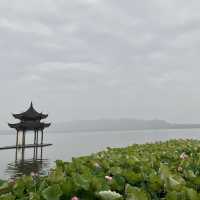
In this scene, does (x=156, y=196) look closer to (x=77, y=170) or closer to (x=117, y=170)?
(x=117, y=170)

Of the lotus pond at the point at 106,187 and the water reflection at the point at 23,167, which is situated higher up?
the lotus pond at the point at 106,187

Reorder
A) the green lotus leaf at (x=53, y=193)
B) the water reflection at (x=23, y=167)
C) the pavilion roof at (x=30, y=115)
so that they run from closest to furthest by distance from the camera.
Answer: the green lotus leaf at (x=53, y=193)
the water reflection at (x=23, y=167)
the pavilion roof at (x=30, y=115)

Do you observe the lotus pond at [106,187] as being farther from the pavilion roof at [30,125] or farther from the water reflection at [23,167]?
the pavilion roof at [30,125]

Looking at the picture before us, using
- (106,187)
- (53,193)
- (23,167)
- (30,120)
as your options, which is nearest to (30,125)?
(30,120)

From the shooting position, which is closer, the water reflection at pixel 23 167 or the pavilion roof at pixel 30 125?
the water reflection at pixel 23 167

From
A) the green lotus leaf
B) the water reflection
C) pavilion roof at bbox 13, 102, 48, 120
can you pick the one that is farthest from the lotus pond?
pavilion roof at bbox 13, 102, 48, 120

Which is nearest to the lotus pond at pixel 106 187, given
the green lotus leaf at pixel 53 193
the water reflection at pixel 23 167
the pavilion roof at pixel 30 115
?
the green lotus leaf at pixel 53 193

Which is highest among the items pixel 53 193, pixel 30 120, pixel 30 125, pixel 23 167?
pixel 30 120

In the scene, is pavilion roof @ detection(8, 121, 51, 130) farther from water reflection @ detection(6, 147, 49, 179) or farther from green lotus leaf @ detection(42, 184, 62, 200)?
green lotus leaf @ detection(42, 184, 62, 200)

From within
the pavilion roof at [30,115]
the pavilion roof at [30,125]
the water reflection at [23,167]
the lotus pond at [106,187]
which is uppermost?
the pavilion roof at [30,115]

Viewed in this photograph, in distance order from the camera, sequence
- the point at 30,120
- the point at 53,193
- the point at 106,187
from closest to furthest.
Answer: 1. the point at 53,193
2. the point at 106,187
3. the point at 30,120

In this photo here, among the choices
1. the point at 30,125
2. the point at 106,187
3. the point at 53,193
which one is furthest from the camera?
the point at 30,125

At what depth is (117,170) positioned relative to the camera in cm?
356

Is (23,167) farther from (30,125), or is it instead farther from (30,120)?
(30,120)
